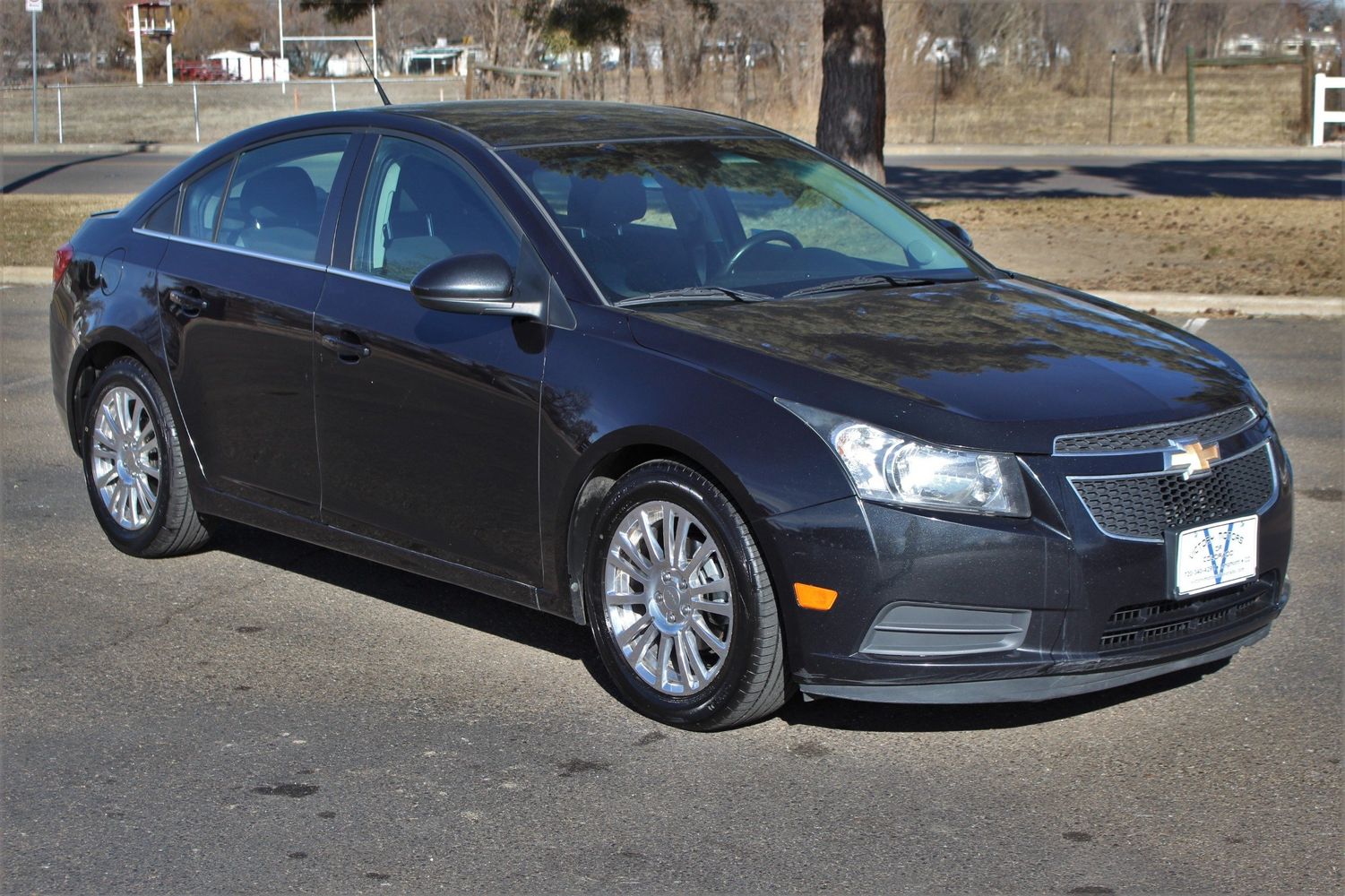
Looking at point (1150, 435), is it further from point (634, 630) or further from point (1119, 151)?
point (1119, 151)

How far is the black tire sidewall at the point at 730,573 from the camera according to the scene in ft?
14.5

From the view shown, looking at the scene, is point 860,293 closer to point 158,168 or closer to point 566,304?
point 566,304

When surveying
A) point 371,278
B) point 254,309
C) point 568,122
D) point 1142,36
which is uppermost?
point 1142,36

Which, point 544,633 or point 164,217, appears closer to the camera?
point 544,633

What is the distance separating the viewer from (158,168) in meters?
30.0

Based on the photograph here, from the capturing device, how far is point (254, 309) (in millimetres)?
5738

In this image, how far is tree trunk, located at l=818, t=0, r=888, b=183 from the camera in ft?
59.1

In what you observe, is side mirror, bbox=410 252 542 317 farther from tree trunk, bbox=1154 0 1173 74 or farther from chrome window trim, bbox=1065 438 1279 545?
tree trunk, bbox=1154 0 1173 74

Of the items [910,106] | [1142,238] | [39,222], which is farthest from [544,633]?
[910,106]

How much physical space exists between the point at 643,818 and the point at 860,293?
6.45 ft

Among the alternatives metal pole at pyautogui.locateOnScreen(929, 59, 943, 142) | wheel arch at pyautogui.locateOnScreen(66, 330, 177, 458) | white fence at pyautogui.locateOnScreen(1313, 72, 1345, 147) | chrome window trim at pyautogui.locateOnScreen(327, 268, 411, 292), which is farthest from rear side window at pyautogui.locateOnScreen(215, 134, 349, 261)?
metal pole at pyautogui.locateOnScreen(929, 59, 943, 142)

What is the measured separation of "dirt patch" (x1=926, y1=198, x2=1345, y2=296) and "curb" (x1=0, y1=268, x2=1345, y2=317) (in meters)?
0.29

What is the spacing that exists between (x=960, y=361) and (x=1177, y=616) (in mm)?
923

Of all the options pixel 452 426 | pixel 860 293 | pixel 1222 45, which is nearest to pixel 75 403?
pixel 452 426
